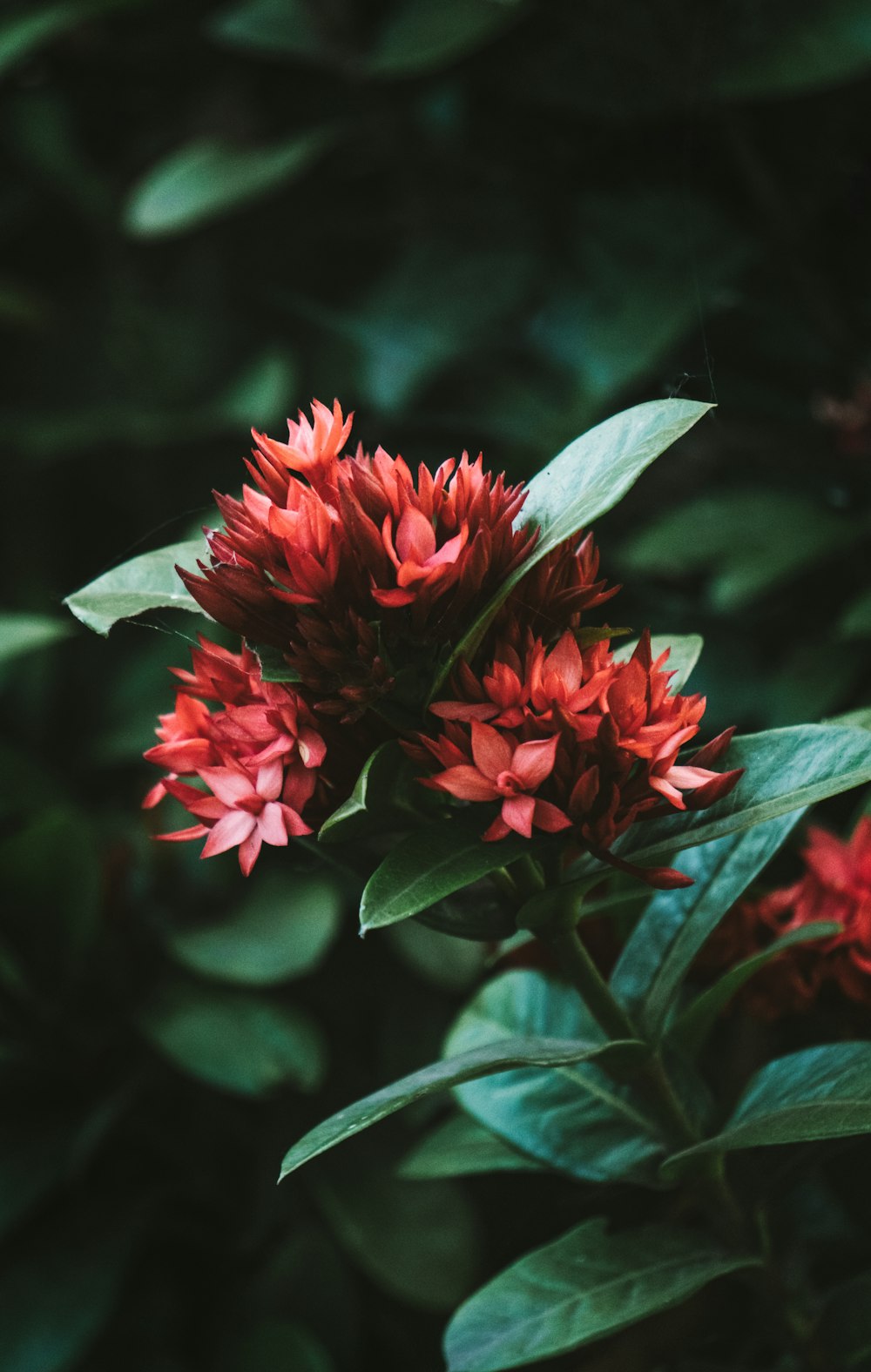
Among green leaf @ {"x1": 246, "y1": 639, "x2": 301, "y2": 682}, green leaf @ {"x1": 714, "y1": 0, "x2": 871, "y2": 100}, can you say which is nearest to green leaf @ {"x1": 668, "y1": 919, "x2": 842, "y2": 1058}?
green leaf @ {"x1": 246, "y1": 639, "x2": 301, "y2": 682}

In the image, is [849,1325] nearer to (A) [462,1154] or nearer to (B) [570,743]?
(A) [462,1154]

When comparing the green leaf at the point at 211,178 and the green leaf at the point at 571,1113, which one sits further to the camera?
the green leaf at the point at 211,178

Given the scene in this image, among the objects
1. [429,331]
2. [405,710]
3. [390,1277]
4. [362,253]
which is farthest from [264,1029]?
[362,253]

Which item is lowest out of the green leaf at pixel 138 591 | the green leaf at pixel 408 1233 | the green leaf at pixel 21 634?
the green leaf at pixel 408 1233

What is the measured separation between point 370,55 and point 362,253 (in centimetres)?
26

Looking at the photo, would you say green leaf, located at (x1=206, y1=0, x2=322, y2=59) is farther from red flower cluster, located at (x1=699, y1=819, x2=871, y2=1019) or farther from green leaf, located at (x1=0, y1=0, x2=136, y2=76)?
red flower cluster, located at (x1=699, y1=819, x2=871, y2=1019)

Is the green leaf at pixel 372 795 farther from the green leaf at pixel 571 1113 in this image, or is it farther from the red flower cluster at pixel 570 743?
the green leaf at pixel 571 1113

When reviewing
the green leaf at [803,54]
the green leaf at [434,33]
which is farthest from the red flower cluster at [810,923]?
the green leaf at [434,33]

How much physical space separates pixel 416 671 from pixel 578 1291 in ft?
0.92

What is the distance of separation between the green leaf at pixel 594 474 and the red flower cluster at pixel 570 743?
21mm

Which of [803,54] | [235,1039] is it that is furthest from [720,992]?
[803,54]

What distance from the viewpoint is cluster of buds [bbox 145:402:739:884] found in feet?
1.32

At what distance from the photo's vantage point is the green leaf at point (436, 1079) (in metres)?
0.40

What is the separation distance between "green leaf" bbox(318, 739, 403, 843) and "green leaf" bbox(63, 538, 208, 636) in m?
0.10
